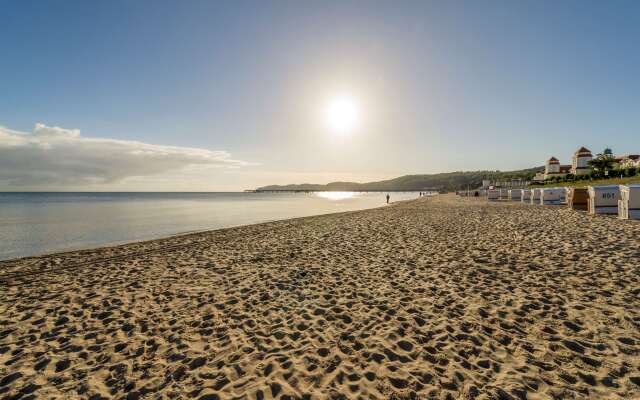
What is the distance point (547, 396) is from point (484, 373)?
2.12 feet

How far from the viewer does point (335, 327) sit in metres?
5.07

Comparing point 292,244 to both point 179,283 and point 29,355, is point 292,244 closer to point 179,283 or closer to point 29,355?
point 179,283

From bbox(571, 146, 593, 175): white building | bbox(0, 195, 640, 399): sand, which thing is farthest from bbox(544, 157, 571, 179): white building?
bbox(0, 195, 640, 399): sand

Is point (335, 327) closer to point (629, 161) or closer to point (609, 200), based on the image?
point (609, 200)

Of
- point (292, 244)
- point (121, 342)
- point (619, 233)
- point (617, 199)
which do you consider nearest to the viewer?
point (121, 342)

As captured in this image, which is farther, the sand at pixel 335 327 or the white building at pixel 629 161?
the white building at pixel 629 161

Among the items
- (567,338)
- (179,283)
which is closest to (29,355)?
(179,283)

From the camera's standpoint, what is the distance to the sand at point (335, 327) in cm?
362

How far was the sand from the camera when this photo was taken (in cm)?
362

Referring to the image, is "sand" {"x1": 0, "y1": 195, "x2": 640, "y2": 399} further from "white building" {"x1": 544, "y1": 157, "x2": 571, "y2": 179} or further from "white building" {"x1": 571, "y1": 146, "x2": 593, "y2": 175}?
"white building" {"x1": 544, "y1": 157, "x2": 571, "y2": 179}

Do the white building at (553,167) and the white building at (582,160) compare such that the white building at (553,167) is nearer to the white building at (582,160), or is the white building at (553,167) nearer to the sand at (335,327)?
the white building at (582,160)

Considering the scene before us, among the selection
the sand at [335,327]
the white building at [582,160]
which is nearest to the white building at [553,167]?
the white building at [582,160]

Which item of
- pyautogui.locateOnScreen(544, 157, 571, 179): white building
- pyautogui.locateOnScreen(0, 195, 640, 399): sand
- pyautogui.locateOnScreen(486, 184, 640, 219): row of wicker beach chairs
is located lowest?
pyautogui.locateOnScreen(0, 195, 640, 399): sand

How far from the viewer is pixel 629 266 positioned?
7.55m
